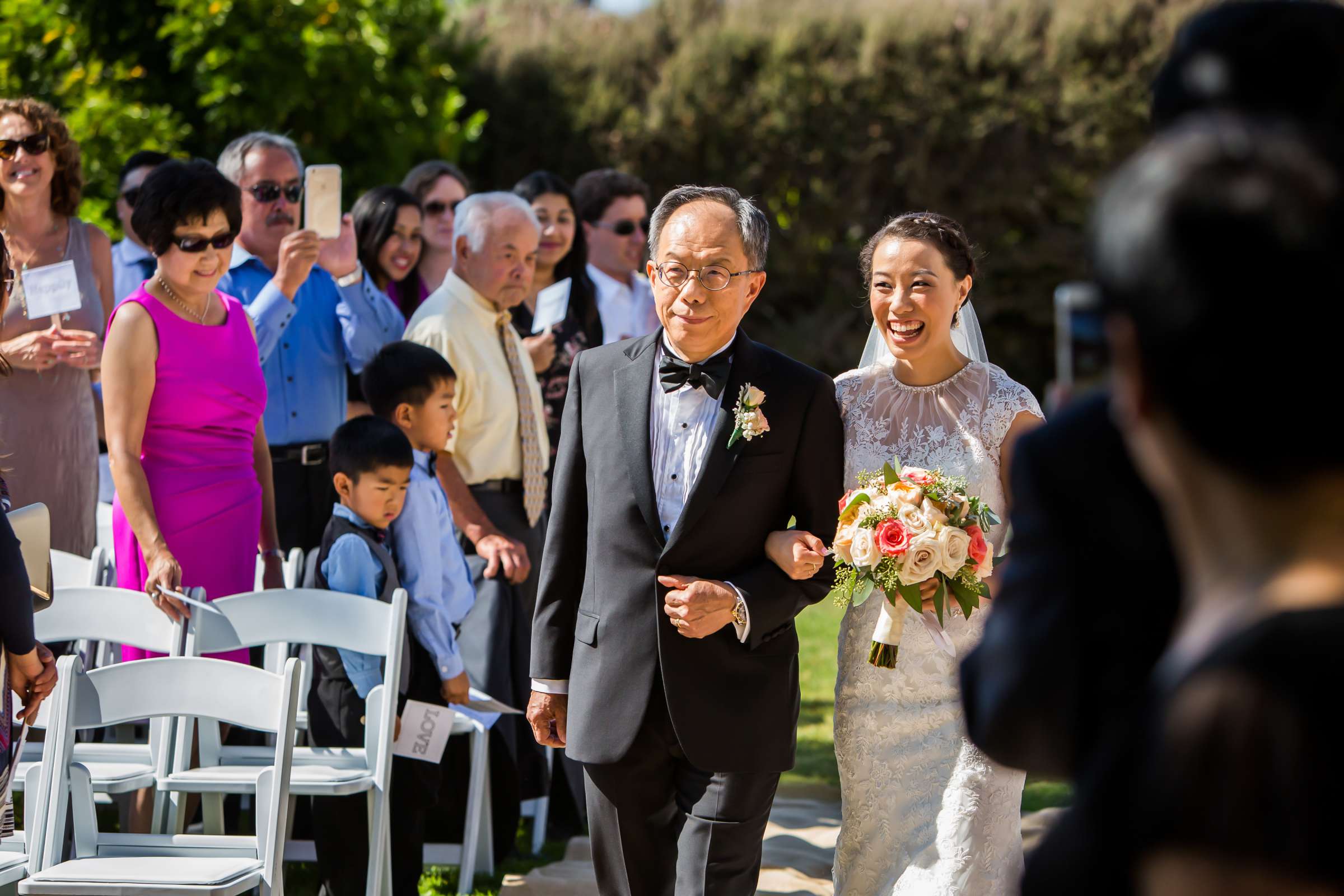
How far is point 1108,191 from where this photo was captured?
1153 millimetres

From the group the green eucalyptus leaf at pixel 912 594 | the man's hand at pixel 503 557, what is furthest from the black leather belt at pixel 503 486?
the green eucalyptus leaf at pixel 912 594

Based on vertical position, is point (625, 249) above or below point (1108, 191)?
above

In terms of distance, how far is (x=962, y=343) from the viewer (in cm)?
448

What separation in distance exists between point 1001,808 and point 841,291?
10.5m

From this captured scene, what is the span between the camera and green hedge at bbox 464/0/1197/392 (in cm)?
1335

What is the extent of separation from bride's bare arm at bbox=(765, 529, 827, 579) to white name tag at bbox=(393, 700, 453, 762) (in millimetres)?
1594

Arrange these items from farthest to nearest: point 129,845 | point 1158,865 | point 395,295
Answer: point 395,295 → point 129,845 → point 1158,865

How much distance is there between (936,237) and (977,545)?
0.99m

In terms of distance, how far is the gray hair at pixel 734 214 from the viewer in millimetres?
3744

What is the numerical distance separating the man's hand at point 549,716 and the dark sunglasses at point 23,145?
3223mm

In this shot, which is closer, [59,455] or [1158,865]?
[1158,865]

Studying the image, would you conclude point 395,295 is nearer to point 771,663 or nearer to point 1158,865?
point 771,663

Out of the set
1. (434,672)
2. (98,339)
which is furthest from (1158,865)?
(98,339)

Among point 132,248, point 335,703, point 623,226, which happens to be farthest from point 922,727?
point 132,248
